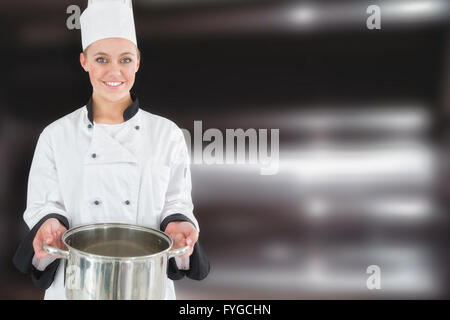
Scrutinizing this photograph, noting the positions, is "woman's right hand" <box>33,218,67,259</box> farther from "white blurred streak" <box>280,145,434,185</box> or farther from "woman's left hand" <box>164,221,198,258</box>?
"white blurred streak" <box>280,145,434,185</box>

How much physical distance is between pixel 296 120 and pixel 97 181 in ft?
1.79

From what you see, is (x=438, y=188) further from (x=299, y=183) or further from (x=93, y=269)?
(x=93, y=269)

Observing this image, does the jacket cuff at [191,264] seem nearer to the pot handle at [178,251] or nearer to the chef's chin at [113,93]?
the pot handle at [178,251]

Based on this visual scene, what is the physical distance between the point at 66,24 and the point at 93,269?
0.68 meters

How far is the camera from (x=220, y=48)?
4.11 ft

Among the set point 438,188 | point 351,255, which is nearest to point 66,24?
point 351,255

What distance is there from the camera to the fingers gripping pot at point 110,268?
2.86ft

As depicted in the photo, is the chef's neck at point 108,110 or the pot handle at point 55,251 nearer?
the pot handle at point 55,251

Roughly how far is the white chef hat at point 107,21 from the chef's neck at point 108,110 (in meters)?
0.14

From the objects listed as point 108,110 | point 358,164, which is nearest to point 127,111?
point 108,110

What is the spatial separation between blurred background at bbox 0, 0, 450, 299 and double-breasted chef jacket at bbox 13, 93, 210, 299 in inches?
4.9

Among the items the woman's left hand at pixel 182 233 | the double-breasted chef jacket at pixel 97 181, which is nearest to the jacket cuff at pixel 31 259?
the double-breasted chef jacket at pixel 97 181

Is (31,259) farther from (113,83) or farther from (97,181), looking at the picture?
(113,83)

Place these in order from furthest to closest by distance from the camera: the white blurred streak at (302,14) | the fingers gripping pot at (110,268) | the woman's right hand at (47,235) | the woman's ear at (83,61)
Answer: the white blurred streak at (302,14), the woman's ear at (83,61), the woman's right hand at (47,235), the fingers gripping pot at (110,268)
